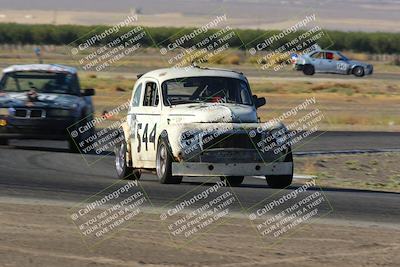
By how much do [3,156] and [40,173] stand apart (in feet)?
10.8

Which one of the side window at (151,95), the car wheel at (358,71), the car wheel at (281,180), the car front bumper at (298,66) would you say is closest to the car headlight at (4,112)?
the side window at (151,95)

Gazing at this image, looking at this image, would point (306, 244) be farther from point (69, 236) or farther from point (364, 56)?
point (364, 56)

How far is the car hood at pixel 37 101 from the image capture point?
21.1 m

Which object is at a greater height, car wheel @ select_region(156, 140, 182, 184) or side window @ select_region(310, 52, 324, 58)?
car wheel @ select_region(156, 140, 182, 184)

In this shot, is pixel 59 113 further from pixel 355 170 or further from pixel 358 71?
pixel 358 71

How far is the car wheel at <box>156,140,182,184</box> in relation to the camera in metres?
15.1

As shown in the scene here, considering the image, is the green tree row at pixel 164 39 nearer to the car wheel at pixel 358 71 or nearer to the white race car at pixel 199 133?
the car wheel at pixel 358 71

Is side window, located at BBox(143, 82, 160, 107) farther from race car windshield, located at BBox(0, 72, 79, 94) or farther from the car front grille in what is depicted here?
race car windshield, located at BBox(0, 72, 79, 94)

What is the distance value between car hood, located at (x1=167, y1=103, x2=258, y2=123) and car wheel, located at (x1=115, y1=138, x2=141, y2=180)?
4.38 ft

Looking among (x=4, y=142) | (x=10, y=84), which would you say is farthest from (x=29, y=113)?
(x=4, y=142)

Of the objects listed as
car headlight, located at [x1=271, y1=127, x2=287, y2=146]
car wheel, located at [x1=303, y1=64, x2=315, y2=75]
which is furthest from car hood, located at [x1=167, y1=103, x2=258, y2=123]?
car wheel, located at [x1=303, y1=64, x2=315, y2=75]

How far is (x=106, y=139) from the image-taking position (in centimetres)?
2491

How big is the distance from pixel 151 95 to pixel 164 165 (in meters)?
1.77

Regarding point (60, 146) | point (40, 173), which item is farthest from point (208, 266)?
point (60, 146)
